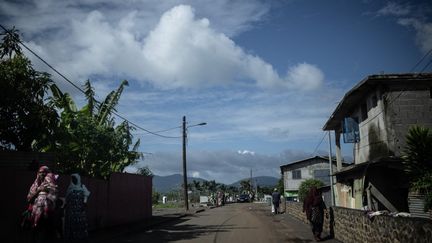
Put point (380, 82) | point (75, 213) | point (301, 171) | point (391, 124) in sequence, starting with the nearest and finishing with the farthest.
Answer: point (75, 213) < point (391, 124) < point (380, 82) < point (301, 171)

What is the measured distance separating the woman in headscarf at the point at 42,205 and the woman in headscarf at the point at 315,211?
8377mm

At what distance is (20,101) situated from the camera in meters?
13.0

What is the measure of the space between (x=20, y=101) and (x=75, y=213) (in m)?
4.73

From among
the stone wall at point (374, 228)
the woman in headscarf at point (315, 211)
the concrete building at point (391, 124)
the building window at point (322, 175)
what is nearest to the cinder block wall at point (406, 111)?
the concrete building at point (391, 124)

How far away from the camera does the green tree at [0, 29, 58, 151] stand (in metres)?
12.7

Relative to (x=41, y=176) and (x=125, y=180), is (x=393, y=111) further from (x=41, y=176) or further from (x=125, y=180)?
(x=41, y=176)

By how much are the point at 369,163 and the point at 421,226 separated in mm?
11922

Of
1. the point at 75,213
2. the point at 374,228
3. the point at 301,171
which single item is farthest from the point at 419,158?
the point at 301,171

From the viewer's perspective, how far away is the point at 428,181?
12727 millimetres

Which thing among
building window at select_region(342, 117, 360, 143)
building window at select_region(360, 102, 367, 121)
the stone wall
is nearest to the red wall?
the stone wall

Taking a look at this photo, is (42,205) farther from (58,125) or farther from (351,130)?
(351,130)

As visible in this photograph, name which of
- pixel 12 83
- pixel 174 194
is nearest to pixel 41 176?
pixel 12 83

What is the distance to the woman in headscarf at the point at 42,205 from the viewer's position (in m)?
8.52

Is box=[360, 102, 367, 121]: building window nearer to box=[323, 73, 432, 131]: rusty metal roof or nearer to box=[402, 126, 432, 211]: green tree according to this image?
box=[323, 73, 432, 131]: rusty metal roof
